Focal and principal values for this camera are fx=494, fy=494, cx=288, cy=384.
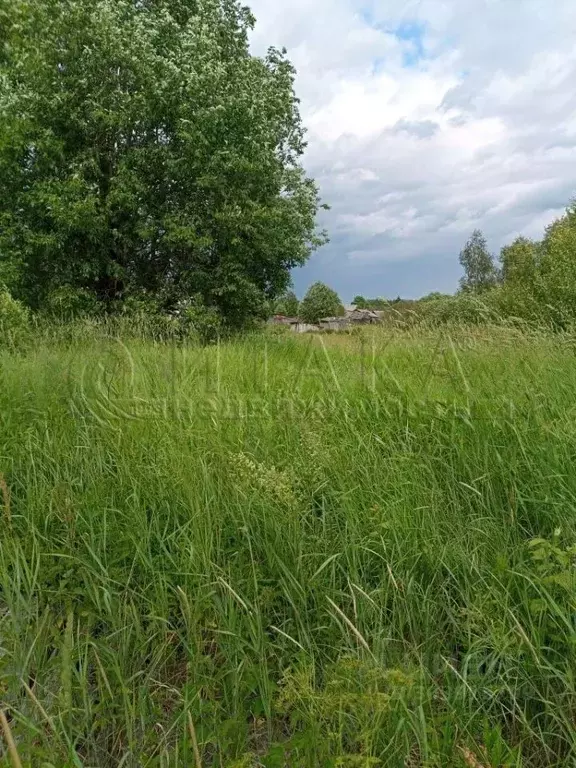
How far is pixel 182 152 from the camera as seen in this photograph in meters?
11.9

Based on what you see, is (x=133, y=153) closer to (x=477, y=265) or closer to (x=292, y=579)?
(x=292, y=579)

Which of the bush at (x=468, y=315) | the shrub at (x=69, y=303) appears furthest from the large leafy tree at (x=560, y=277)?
the shrub at (x=69, y=303)

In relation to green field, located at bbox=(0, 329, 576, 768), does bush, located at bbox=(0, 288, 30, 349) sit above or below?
above

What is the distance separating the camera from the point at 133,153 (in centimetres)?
1189

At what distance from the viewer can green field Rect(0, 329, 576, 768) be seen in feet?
5.07

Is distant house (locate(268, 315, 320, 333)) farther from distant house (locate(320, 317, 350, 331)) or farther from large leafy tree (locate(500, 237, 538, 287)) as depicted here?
large leafy tree (locate(500, 237, 538, 287))

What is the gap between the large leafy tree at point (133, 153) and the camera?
A: 11.2 meters

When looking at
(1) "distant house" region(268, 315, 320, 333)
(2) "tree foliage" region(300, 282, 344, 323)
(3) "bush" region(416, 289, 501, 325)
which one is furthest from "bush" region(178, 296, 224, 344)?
(2) "tree foliage" region(300, 282, 344, 323)

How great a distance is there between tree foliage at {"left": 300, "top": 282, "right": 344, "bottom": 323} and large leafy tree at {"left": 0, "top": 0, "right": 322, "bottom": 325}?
1300 inches

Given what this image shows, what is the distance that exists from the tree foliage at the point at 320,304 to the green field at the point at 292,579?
4302 cm

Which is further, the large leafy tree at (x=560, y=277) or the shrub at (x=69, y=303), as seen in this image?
the large leafy tree at (x=560, y=277)

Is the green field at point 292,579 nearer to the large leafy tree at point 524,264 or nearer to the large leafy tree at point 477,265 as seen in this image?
the large leafy tree at point 524,264

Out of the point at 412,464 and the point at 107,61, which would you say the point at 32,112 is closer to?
the point at 107,61

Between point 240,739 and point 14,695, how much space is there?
81 centimetres
